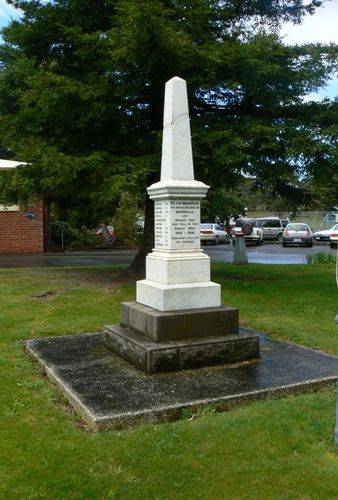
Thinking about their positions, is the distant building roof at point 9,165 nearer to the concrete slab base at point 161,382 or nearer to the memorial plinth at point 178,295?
the memorial plinth at point 178,295

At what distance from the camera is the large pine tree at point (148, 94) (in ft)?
33.0

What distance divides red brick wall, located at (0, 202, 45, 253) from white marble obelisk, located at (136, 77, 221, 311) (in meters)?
15.2

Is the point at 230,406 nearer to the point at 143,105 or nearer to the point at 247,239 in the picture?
the point at 143,105

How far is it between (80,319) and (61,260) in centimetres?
1098

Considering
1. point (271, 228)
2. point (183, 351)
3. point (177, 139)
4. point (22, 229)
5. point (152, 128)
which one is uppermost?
point (152, 128)

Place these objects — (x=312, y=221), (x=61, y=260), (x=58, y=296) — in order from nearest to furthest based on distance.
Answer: (x=58, y=296), (x=61, y=260), (x=312, y=221)

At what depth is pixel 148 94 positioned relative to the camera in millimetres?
11688

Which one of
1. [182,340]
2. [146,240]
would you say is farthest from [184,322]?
[146,240]

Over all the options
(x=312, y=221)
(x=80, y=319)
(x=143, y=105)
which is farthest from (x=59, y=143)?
(x=312, y=221)

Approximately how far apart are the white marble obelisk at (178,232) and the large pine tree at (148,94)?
10.8 feet

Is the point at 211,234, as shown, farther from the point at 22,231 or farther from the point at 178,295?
the point at 178,295

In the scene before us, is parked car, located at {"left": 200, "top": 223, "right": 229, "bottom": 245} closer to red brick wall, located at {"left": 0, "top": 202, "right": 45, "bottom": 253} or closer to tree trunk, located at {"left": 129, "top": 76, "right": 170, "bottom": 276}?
red brick wall, located at {"left": 0, "top": 202, "right": 45, "bottom": 253}

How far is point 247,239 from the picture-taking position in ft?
114

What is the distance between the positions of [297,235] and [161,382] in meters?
28.6
